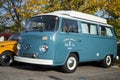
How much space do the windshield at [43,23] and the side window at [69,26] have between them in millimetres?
356

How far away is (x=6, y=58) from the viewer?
531 inches

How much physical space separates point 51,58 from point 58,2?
32.2 feet

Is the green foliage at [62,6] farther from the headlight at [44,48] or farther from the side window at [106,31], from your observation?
the headlight at [44,48]

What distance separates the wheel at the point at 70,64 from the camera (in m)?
11.8

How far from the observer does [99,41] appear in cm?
1385

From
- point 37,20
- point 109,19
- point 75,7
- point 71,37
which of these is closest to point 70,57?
point 71,37

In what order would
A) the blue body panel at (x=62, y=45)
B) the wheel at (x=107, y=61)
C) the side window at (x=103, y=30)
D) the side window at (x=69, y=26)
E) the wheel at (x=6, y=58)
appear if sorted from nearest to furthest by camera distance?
the blue body panel at (x=62, y=45), the side window at (x=69, y=26), the wheel at (x=6, y=58), the side window at (x=103, y=30), the wheel at (x=107, y=61)

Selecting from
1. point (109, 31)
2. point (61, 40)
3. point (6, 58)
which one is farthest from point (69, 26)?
point (109, 31)

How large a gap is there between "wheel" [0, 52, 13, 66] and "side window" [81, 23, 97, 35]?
3535mm

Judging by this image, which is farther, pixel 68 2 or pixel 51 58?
pixel 68 2

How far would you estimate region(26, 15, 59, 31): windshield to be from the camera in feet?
38.1

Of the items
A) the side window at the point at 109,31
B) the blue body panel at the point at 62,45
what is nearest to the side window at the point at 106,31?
the side window at the point at 109,31

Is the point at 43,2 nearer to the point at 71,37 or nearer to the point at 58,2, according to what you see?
the point at 58,2

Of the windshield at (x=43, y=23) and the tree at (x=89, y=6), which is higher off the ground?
the tree at (x=89, y=6)
